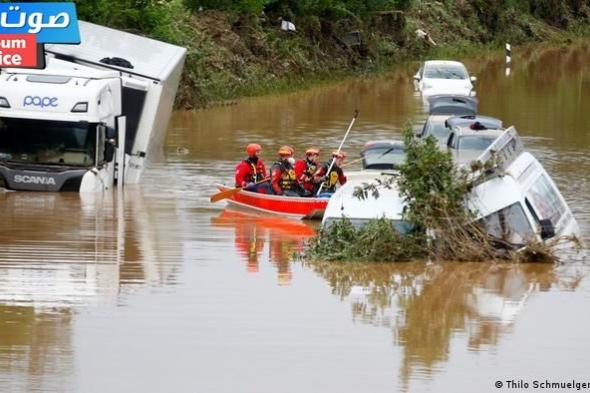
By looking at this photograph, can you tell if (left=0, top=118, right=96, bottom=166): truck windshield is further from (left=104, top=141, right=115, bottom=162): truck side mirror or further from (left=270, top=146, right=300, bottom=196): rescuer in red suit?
(left=270, top=146, right=300, bottom=196): rescuer in red suit

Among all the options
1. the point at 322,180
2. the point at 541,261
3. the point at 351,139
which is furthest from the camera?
the point at 351,139

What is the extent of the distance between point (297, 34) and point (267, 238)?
35.4 m

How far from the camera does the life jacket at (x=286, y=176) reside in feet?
94.1

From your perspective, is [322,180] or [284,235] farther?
[322,180]

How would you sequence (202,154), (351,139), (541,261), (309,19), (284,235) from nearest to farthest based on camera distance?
1. (541,261)
2. (284,235)
3. (202,154)
4. (351,139)
5. (309,19)

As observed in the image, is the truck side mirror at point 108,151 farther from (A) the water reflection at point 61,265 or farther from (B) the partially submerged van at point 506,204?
(B) the partially submerged van at point 506,204

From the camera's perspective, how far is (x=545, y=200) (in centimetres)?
2416

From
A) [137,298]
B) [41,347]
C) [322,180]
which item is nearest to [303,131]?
[322,180]

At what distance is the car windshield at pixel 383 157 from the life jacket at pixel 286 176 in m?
2.27

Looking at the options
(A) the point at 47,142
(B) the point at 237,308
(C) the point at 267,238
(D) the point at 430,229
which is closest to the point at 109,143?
(A) the point at 47,142

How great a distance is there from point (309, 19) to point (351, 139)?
847 inches

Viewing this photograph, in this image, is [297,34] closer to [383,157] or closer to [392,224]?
[383,157]

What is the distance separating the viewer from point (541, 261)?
75.4 feet

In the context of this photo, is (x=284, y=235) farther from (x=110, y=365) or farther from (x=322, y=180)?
(x=110, y=365)
